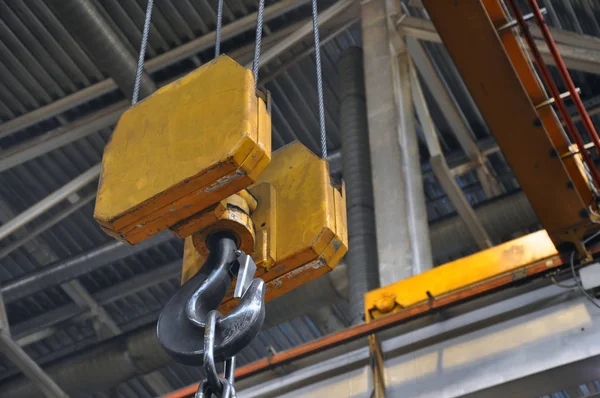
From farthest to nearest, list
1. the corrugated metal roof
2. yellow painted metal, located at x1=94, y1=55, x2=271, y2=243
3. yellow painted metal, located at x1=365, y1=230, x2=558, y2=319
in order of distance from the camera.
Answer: the corrugated metal roof
yellow painted metal, located at x1=365, y1=230, x2=558, y2=319
yellow painted metal, located at x1=94, y1=55, x2=271, y2=243

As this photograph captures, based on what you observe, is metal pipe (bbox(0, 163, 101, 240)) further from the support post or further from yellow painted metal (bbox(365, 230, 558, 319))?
yellow painted metal (bbox(365, 230, 558, 319))

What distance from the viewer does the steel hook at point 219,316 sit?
2.24 m

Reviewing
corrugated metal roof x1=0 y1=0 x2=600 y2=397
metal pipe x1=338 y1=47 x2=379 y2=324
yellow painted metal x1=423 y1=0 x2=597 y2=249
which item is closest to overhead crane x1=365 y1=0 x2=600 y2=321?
yellow painted metal x1=423 y1=0 x2=597 y2=249

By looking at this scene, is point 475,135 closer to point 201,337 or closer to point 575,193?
point 575,193

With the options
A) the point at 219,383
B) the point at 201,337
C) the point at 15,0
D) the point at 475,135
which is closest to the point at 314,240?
the point at 201,337

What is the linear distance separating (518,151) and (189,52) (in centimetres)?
506

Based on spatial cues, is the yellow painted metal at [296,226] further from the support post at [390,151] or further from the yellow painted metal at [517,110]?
the support post at [390,151]

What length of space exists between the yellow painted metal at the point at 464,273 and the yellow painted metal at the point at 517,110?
201 millimetres

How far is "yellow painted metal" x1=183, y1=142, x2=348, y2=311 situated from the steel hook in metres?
0.19

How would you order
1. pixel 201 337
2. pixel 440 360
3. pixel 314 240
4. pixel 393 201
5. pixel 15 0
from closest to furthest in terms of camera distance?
pixel 201 337, pixel 314 240, pixel 440 360, pixel 393 201, pixel 15 0

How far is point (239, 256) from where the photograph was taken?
105 inches

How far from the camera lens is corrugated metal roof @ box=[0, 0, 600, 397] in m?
9.20

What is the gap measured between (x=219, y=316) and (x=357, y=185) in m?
5.49

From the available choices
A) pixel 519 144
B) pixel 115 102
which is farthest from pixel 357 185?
pixel 115 102
